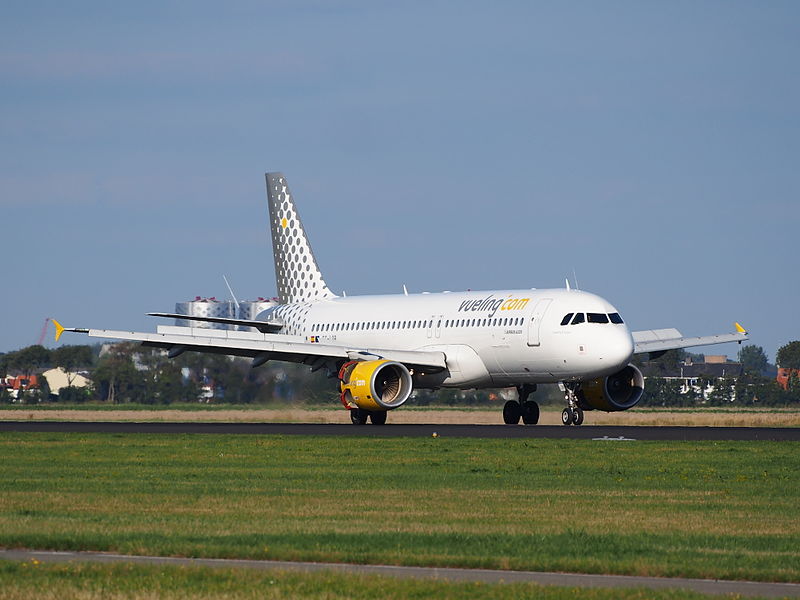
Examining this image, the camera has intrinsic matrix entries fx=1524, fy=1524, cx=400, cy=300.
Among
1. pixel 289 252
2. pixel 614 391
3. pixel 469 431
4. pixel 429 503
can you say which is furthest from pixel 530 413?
pixel 429 503

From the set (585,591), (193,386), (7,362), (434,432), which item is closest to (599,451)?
(434,432)

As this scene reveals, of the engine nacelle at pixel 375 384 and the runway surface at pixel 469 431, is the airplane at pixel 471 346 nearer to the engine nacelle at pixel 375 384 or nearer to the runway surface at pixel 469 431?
the engine nacelle at pixel 375 384

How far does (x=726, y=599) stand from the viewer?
45.7ft

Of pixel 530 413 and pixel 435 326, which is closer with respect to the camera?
pixel 530 413

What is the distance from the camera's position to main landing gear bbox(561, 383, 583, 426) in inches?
1843

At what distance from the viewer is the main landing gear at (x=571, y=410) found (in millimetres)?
46812

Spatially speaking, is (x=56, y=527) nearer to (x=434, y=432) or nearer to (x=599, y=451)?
(x=599, y=451)

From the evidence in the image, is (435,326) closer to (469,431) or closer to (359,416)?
(359,416)

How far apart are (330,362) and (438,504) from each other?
28941 millimetres

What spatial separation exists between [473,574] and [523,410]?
1381 inches

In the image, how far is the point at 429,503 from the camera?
885 inches

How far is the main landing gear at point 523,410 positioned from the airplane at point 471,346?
0.03 metres

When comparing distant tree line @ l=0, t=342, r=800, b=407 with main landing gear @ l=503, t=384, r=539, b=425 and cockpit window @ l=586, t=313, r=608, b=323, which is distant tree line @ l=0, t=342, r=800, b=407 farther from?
cockpit window @ l=586, t=313, r=608, b=323

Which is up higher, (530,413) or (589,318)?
(589,318)
